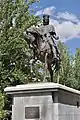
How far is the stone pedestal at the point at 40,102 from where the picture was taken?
35.0 ft

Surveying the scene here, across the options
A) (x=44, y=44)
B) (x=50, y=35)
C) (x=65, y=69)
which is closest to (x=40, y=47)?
(x=44, y=44)

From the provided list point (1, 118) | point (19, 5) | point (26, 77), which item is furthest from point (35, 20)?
point (1, 118)

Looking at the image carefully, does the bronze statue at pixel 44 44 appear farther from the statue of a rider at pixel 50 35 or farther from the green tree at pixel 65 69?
the green tree at pixel 65 69

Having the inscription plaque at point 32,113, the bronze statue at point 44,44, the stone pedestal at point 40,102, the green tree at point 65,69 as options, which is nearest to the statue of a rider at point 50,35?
the bronze statue at point 44,44

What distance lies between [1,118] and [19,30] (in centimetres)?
628

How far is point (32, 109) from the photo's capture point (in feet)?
35.5

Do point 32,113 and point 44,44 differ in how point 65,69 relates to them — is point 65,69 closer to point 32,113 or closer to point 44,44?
point 44,44

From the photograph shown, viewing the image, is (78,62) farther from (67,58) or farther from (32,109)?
(32,109)

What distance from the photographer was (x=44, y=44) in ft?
37.5

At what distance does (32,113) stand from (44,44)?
2149 millimetres

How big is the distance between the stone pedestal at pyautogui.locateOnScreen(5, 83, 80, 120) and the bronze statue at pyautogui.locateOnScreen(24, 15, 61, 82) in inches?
38.7

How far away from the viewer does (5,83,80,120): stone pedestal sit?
10670 millimetres

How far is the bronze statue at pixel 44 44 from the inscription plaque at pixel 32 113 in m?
1.42

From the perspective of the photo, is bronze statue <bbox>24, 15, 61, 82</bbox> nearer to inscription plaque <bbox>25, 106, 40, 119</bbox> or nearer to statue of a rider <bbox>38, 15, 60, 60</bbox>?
statue of a rider <bbox>38, 15, 60, 60</bbox>
